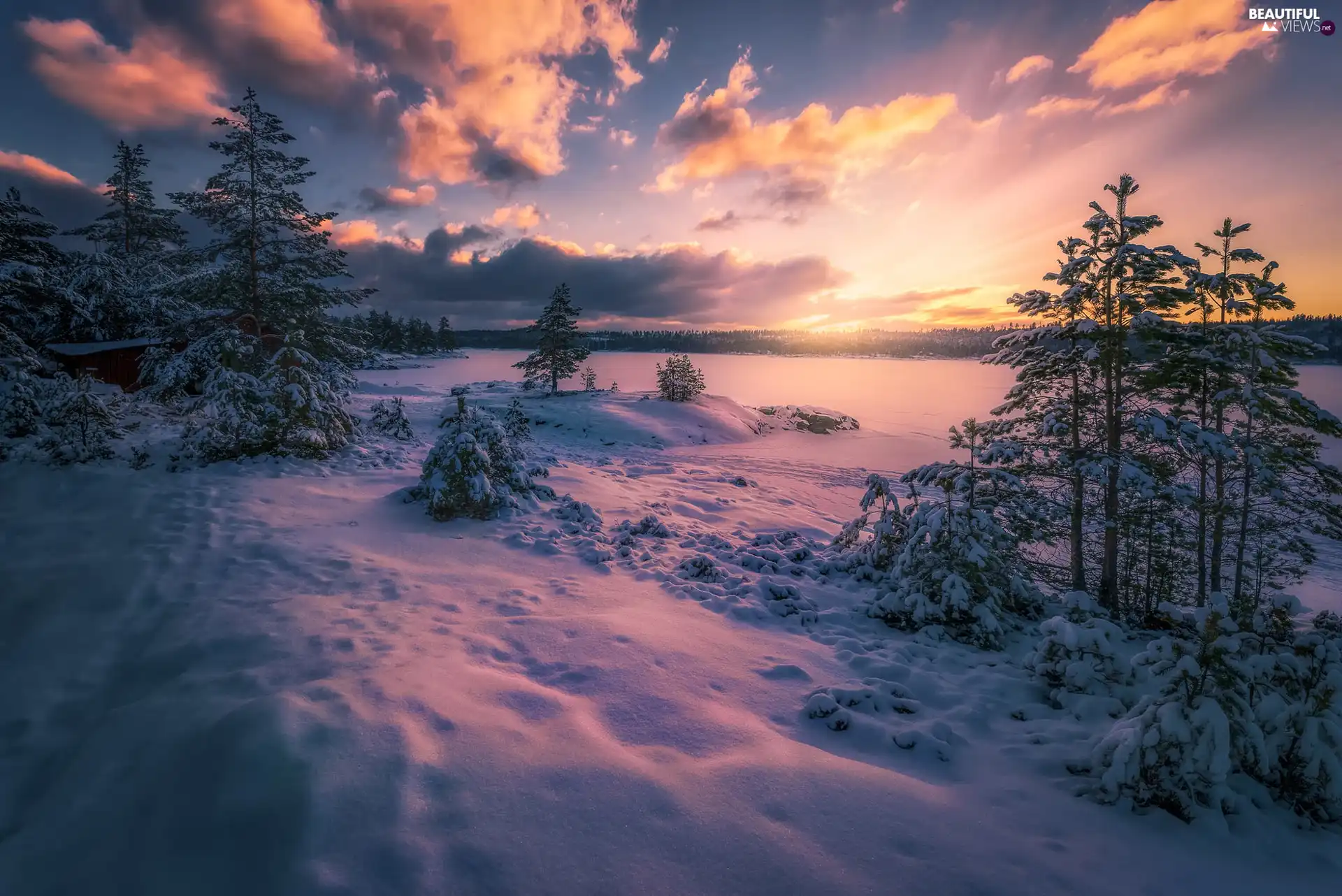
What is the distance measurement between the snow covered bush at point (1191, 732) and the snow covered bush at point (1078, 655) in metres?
1.06

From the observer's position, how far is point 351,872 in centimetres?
266

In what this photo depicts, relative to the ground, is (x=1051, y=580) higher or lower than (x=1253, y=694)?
lower

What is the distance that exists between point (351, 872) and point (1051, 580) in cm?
1235

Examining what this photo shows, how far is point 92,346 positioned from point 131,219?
9370 millimetres

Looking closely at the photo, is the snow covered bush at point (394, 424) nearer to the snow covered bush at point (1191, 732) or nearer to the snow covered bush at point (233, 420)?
the snow covered bush at point (233, 420)

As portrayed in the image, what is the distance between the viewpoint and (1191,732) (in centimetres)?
365

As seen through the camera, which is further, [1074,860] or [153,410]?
[153,410]

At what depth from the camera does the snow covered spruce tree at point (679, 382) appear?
35031 millimetres

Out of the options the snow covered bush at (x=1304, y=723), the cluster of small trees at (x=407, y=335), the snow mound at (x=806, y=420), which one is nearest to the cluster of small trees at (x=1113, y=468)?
the snow covered bush at (x=1304, y=723)

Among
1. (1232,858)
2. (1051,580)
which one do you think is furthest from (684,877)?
(1051,580)

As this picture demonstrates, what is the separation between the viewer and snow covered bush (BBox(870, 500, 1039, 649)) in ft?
22.9

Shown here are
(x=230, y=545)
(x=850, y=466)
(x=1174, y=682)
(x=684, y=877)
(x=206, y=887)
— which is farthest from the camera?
(x=850, y=466)

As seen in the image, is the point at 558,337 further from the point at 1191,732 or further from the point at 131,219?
the point at 1191,732

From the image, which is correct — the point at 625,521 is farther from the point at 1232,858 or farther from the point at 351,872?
the point at 1232,858
